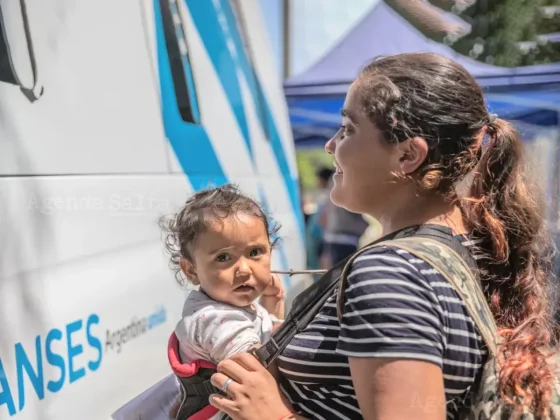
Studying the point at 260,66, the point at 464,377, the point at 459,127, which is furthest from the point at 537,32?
the point at 464,377

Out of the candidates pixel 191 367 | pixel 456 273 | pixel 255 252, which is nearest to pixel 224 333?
pixel 191 367

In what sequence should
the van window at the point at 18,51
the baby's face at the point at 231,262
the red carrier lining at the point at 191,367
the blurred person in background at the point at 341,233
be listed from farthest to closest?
the blurred person in background at the point at 341,233
the baby's face at the point at 231,262
the red carrier lining at the point at 191,367
the van window at the point at 18,51

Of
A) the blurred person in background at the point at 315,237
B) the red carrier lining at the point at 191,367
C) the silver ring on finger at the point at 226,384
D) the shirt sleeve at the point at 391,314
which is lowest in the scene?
the blurred person in background at the point at 315,237

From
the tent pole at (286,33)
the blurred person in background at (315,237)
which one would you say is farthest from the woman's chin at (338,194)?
the blurred person in background at (315,237)

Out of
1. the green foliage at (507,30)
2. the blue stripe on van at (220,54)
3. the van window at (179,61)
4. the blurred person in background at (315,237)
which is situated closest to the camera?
the van window at (179,61)

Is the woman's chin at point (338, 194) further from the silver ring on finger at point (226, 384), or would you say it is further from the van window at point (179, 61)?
the van window at point (179, 61)

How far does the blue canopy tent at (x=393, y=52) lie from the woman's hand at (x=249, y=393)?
1075 millimetres

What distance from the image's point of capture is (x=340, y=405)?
1.06 meters

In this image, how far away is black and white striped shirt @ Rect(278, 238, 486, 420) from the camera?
2.98 feet

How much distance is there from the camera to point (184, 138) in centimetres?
187

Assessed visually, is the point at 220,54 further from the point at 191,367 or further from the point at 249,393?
the point at 249,393

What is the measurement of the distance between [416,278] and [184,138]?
3.64ft

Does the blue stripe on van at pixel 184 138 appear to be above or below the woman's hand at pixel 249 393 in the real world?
above

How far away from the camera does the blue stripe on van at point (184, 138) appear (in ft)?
5.80
